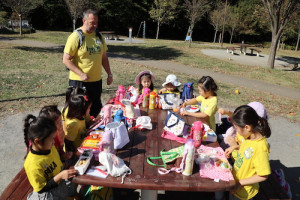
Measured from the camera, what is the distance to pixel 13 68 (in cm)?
988

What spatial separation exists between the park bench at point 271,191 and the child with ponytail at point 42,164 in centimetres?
216

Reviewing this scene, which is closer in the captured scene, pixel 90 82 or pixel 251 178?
A: pixel 251 178

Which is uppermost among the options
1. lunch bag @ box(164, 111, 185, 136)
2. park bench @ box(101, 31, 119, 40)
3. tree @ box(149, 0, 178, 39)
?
tree @ box(149, 0, 178, 39)

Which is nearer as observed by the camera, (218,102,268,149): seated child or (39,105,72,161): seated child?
(39,105,72,161): seated child

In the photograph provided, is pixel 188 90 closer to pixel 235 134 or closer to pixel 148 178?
pixel 235 134

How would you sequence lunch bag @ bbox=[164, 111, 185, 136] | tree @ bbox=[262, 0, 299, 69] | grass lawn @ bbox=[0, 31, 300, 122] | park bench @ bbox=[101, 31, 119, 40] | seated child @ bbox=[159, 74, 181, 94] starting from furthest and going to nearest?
park bench @ bbox=[101, 31, 119, 40], tree @ bbox=[262, 0, 299, 69], grass lawn @ bbox=[0, 31, 300, 122], seated child @ bbox=[159, 74, 181, 94], lunch bag @ bbox=[164, 111, 185, 136]

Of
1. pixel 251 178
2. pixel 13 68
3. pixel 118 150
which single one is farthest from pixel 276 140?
pixel 13 68

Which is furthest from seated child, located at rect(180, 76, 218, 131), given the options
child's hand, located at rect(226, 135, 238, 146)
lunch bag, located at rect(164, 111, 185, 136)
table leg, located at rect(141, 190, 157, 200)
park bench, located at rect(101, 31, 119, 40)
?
park bench, located at rect(101, 31, 119, 40)

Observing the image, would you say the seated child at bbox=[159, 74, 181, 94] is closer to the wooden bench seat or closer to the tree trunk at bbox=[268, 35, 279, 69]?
the wooden bench seat

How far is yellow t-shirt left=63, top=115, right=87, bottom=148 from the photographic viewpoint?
9.96ft

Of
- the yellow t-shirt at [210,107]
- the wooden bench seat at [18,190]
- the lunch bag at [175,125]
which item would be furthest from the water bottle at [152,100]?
the wooden bench seat at [18,190]

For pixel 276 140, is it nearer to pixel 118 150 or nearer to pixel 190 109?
pixel 190 109

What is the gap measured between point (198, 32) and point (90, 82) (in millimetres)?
37393

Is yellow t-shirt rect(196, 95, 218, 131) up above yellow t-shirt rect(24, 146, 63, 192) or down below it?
above
